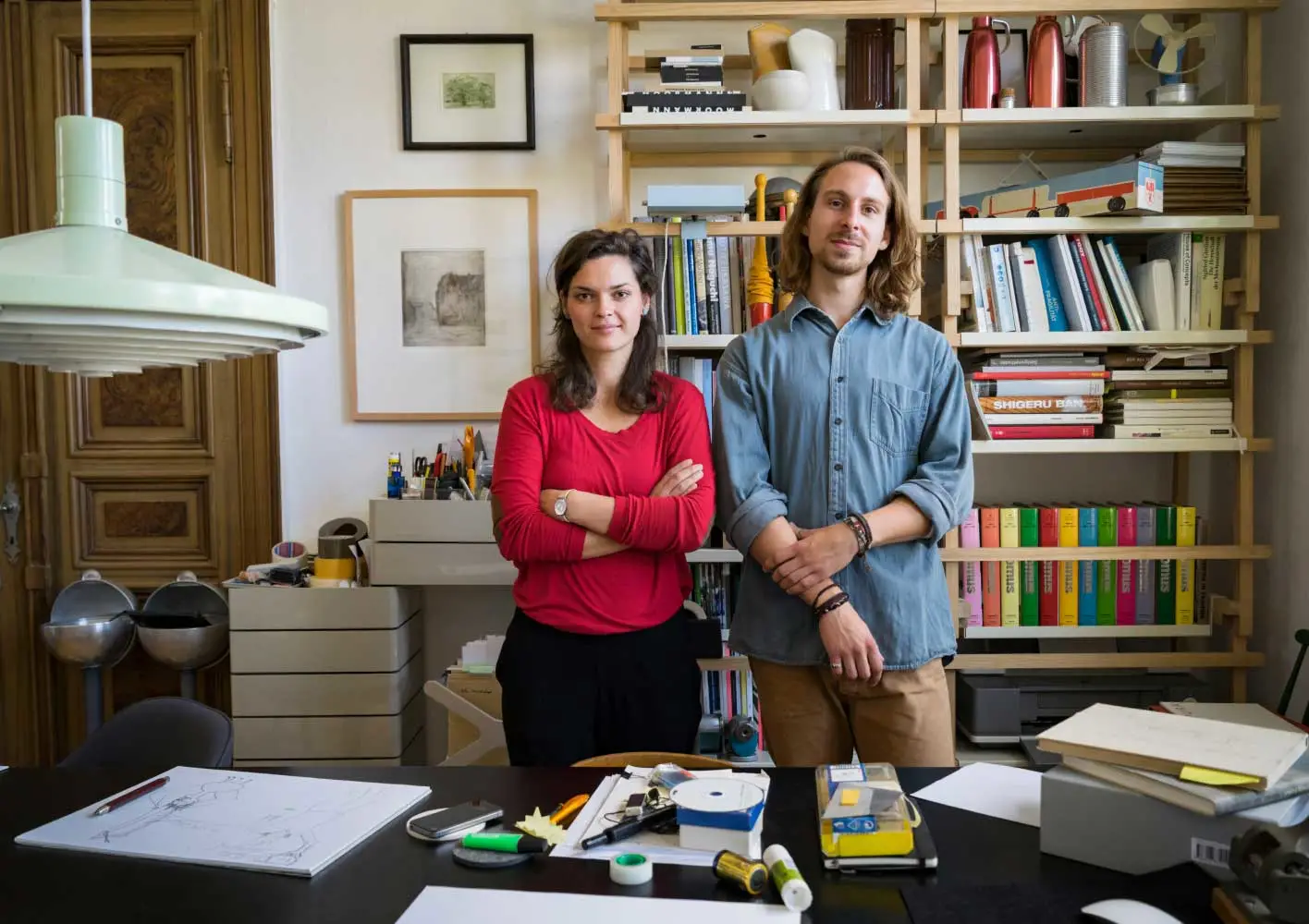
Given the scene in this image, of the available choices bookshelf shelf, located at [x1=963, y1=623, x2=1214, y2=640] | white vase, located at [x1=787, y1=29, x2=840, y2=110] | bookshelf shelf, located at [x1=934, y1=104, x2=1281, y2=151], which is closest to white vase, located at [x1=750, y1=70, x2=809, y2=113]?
white vase, located at [x1=787, y1=29, x2=840, y2=110]

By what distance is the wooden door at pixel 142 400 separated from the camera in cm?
287

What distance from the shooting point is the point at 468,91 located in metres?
2.83

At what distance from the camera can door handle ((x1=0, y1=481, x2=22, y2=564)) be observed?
9.66 ft

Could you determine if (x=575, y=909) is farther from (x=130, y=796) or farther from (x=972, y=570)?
(x=972, y=570)

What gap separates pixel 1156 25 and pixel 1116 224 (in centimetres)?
58

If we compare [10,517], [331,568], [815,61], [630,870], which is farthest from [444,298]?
[630,870]

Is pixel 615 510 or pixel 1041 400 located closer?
pixel 615 510

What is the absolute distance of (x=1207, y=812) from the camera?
0.98 m

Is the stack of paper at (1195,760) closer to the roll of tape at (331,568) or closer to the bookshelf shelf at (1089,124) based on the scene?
the bookshelf shelf at (1089,124)

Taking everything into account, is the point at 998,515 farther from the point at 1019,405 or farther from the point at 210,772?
the point at 210,772

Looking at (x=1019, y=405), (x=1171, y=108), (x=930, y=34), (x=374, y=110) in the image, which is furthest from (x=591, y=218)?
(x=1171, y=108)

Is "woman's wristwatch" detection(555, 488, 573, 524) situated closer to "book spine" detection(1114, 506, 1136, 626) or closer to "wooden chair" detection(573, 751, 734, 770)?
"wooden chair" detection(573, 751, 734, 770)

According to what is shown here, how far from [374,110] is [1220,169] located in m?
2.32

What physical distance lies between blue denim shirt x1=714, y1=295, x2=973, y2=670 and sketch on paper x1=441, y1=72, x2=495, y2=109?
4.94 ft
